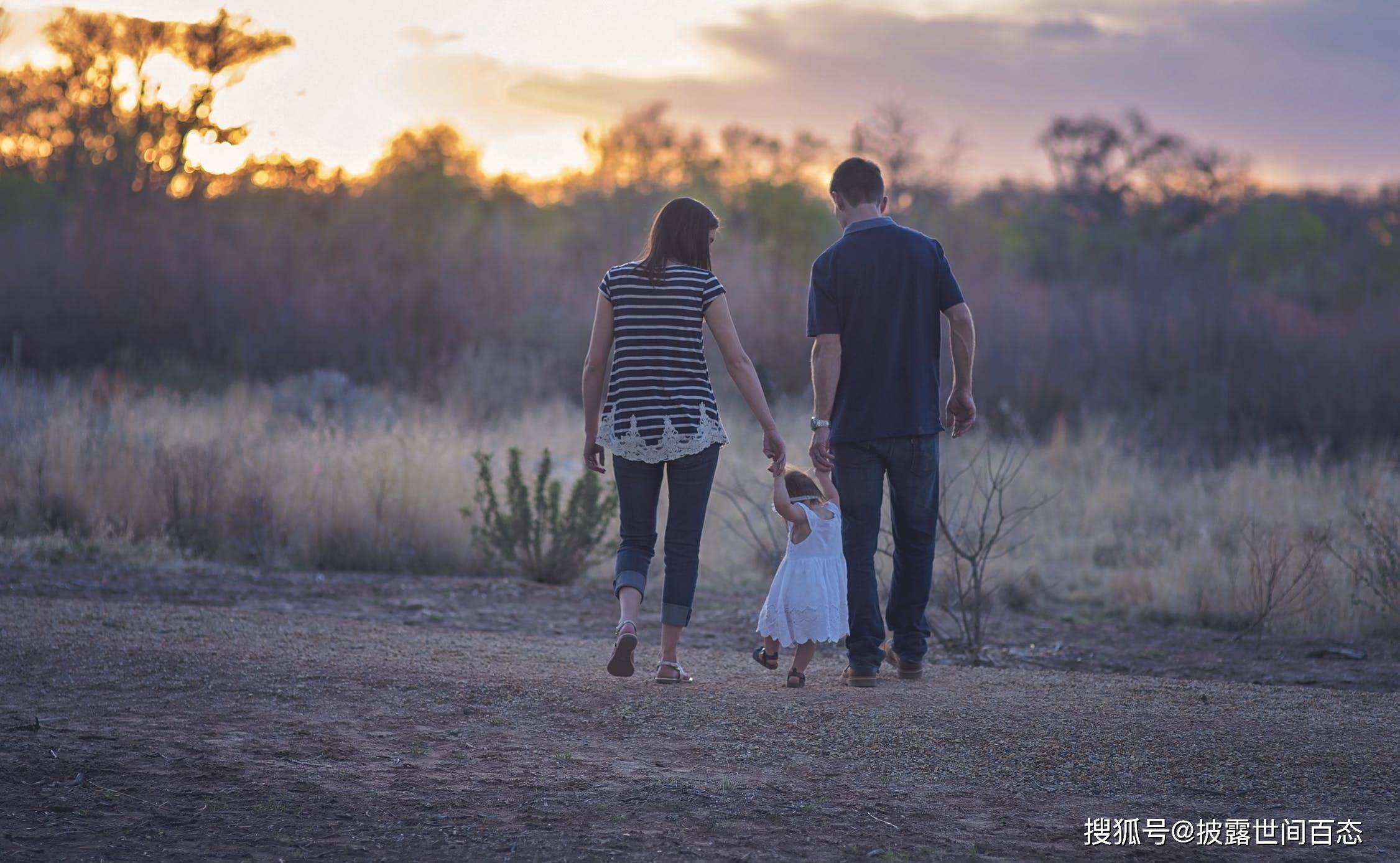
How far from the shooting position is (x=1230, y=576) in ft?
28.2

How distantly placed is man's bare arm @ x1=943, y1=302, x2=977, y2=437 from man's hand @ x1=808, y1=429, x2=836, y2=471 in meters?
0.49

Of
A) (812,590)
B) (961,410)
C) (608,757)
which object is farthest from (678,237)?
(608,757)

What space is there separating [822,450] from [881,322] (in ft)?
1.76

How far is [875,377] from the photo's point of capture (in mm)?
5078

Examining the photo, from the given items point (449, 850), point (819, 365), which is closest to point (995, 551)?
point (819, 365)

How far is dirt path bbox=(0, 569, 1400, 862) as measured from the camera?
10.9ft

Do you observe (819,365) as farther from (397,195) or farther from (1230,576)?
(397,195)

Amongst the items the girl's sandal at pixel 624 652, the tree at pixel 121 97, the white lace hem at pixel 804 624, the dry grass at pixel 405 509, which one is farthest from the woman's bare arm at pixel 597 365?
the tree at pixel 121 97

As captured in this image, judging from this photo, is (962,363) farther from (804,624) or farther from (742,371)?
(804,624)

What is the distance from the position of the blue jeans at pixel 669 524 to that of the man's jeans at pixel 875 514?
1.83 ft

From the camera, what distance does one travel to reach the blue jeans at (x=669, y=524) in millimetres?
5012

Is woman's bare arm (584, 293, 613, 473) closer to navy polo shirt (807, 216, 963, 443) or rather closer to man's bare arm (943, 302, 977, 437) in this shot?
navy polo shirt (807, 216, 963, 443)

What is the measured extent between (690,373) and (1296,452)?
13.6 metres

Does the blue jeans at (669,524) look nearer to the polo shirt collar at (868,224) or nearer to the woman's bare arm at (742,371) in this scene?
the woman's bare arm at (742,371)
